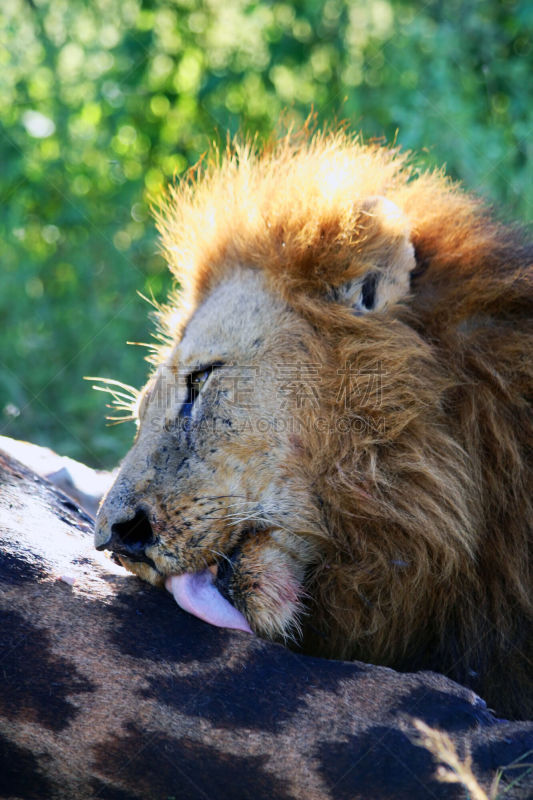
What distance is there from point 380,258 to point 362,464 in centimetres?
62

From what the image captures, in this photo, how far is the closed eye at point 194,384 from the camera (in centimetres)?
275

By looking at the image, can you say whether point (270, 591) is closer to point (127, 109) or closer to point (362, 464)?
point (362, 464)

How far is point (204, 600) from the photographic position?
2387mm

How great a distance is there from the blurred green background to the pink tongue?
12.0 ft

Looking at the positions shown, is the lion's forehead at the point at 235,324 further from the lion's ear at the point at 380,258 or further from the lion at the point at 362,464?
the lion's ear at the point at 380,258

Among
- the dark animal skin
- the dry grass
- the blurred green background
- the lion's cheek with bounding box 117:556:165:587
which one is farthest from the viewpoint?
the blurred green background

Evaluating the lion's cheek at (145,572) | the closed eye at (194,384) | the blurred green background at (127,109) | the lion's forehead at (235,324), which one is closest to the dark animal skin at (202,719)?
the lion's cheek at (145,572)

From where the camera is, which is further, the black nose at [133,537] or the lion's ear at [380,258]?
the lion's ear at [380,258]

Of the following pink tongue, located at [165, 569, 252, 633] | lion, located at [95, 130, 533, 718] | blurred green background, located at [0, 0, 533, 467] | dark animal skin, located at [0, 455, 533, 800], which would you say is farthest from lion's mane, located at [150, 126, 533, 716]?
blurred green background, located at [0, 0, 533, 467]

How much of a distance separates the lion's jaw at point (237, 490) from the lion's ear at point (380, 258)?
0.19m

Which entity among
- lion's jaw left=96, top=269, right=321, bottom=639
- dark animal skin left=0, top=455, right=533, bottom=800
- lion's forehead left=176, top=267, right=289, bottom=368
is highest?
lion's forehead left=176, top=267, right=289, bottom=368

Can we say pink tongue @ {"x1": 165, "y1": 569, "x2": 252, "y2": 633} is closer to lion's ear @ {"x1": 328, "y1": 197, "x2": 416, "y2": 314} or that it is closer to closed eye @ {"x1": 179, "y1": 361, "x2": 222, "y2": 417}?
closed eye @ {"x1": 179, "y1": 361, "x2": 222, "y2": 417}

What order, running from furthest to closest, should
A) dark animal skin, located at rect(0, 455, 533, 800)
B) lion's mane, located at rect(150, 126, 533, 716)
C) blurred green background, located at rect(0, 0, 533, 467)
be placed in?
blurred green background, located at rect(0, 0, 533, 467) < lion's mane, located at rect(150, 126, 533, 716) < dark animal skin, located at rect(0, 455, 533, 800)

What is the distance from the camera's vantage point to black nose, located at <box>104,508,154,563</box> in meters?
2.48
